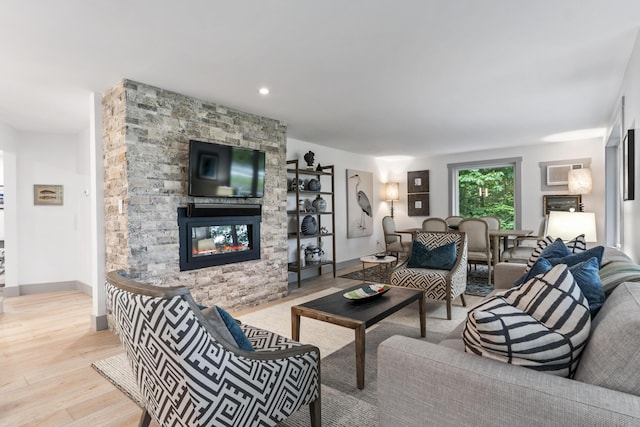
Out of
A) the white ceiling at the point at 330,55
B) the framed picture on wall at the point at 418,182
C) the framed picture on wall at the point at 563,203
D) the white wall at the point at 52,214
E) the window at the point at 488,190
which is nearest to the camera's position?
the white ceiling at the point at 330,55

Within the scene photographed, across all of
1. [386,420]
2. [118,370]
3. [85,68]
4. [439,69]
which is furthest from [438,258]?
[85,68]

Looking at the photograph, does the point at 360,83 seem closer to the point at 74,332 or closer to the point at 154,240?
the point at 154,240

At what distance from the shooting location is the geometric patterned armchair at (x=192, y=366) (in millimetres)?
1200

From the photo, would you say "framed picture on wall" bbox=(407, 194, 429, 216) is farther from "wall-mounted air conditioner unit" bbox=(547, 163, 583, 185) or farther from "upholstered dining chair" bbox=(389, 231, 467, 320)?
"upholstered dining chair" bbox=(389, 231, 467, 320)

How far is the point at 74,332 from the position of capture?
11.1ft

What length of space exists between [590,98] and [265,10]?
12.1ft

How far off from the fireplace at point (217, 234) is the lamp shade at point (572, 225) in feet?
10.1

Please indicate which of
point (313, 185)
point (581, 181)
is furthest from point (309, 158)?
point (581, 181)

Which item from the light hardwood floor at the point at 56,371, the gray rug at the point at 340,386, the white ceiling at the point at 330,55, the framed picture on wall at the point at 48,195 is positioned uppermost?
the white ceiling at the point at 330,55

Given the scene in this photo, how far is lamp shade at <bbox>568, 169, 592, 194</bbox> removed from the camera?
5609 mm

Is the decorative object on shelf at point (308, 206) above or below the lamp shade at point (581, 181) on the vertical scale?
below

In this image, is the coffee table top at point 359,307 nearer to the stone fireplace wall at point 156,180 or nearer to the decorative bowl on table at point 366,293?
the decorative bowl on table at point 366,293

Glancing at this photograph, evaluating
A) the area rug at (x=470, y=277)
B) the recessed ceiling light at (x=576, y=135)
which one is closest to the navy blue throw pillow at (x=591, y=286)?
the area rug at (x=470, y=277)

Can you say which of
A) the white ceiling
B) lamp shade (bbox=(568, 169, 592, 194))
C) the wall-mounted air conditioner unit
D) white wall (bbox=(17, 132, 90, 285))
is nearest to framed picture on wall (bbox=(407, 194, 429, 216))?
the wall-mounted air conditioner unit
